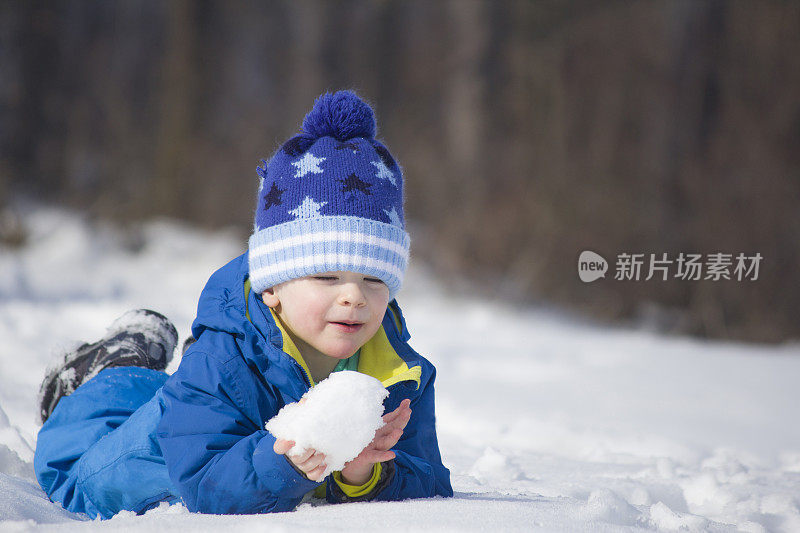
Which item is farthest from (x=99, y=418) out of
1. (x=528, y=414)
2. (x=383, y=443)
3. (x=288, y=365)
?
(x=528, y=414)

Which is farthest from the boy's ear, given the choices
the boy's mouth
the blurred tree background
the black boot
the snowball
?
the blurred tree background

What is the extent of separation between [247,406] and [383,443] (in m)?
0.33

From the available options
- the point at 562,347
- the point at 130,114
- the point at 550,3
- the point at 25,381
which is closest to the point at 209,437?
the point at 25,381

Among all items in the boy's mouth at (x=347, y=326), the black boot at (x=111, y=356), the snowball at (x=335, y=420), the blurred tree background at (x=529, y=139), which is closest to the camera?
the snowball at (x=335, y=420)

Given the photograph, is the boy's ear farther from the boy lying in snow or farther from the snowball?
the snowball

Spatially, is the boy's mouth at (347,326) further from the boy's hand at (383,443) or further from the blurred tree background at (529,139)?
the blurred tree background at (529,139)

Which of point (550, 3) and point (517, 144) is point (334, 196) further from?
point (550, 3)

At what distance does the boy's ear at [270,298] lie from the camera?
201 cm

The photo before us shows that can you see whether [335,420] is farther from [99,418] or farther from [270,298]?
[99,418]

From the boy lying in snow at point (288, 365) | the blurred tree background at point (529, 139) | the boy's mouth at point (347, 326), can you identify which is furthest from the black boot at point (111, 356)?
the blurred tree background at point (529, 139)

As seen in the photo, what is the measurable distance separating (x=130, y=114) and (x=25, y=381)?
8384mm

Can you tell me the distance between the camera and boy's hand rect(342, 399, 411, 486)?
1.66 metres

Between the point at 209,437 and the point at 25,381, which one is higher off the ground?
the point at 25,381

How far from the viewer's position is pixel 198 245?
8297mm
